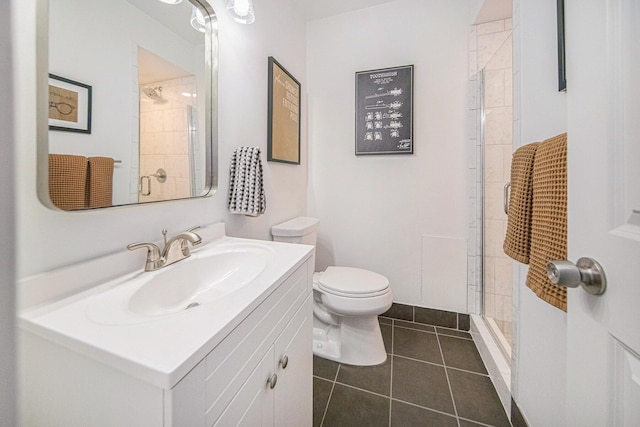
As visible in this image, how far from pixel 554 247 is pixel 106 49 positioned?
132cm

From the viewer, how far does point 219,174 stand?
1157 millimetres

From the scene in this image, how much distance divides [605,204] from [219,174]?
3.92 ft

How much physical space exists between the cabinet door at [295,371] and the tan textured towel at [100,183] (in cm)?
62

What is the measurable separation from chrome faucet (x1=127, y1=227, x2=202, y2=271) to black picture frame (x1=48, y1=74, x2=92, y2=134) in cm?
34

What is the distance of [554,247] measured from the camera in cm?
67

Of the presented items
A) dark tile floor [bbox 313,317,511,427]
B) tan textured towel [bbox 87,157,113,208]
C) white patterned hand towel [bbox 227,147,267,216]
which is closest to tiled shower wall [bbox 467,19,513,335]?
dark tile floor [bbox 313,317,511,427]

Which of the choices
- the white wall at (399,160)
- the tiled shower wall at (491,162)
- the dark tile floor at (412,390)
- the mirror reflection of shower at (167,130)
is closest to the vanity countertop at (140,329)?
the mirror reflection of shower at (167,130)

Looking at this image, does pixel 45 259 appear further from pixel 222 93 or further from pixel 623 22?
pixel 623 22

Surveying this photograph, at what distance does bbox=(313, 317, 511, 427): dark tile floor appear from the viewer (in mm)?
1151

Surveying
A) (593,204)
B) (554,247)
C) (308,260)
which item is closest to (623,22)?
(593,204)

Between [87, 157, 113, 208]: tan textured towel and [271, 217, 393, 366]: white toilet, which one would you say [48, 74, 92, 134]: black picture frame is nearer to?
[87, 157, 113, 208]: tan textured towel

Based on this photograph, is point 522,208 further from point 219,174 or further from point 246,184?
point 219,174

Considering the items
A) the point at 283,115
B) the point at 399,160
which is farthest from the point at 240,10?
the point at 399,160

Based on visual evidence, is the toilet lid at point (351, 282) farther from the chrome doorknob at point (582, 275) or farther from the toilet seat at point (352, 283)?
the chrome doorknob at point (582, 275)
